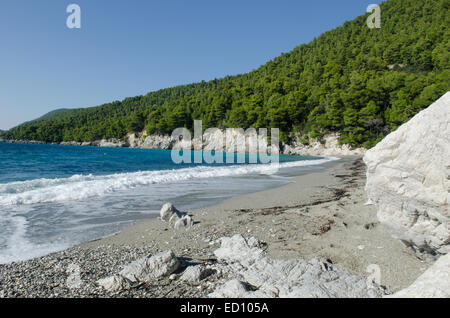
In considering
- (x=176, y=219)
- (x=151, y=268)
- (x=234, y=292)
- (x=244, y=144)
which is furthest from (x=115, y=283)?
(x=244, y=144)

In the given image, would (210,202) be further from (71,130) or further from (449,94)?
(71,130)

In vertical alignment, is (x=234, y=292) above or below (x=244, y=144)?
below

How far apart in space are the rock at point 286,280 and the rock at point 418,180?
1.11m

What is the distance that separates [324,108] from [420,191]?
63.3 metres

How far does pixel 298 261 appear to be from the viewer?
355cm

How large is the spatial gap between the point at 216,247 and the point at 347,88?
63154 mm

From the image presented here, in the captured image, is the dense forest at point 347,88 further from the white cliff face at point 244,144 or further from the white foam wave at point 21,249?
the white foam wave at point 21,249

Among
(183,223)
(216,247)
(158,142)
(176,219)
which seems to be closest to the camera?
(216,247)

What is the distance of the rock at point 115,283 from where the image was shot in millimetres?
3114

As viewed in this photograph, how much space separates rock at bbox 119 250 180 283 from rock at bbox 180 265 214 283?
0.27 metres

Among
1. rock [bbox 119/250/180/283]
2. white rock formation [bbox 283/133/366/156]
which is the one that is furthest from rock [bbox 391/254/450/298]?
white rock formation [bbox 283/133/366/156]

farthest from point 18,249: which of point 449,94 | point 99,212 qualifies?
point 449,94

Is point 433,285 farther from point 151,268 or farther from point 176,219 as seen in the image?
point 176,219

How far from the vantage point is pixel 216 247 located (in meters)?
4.74
